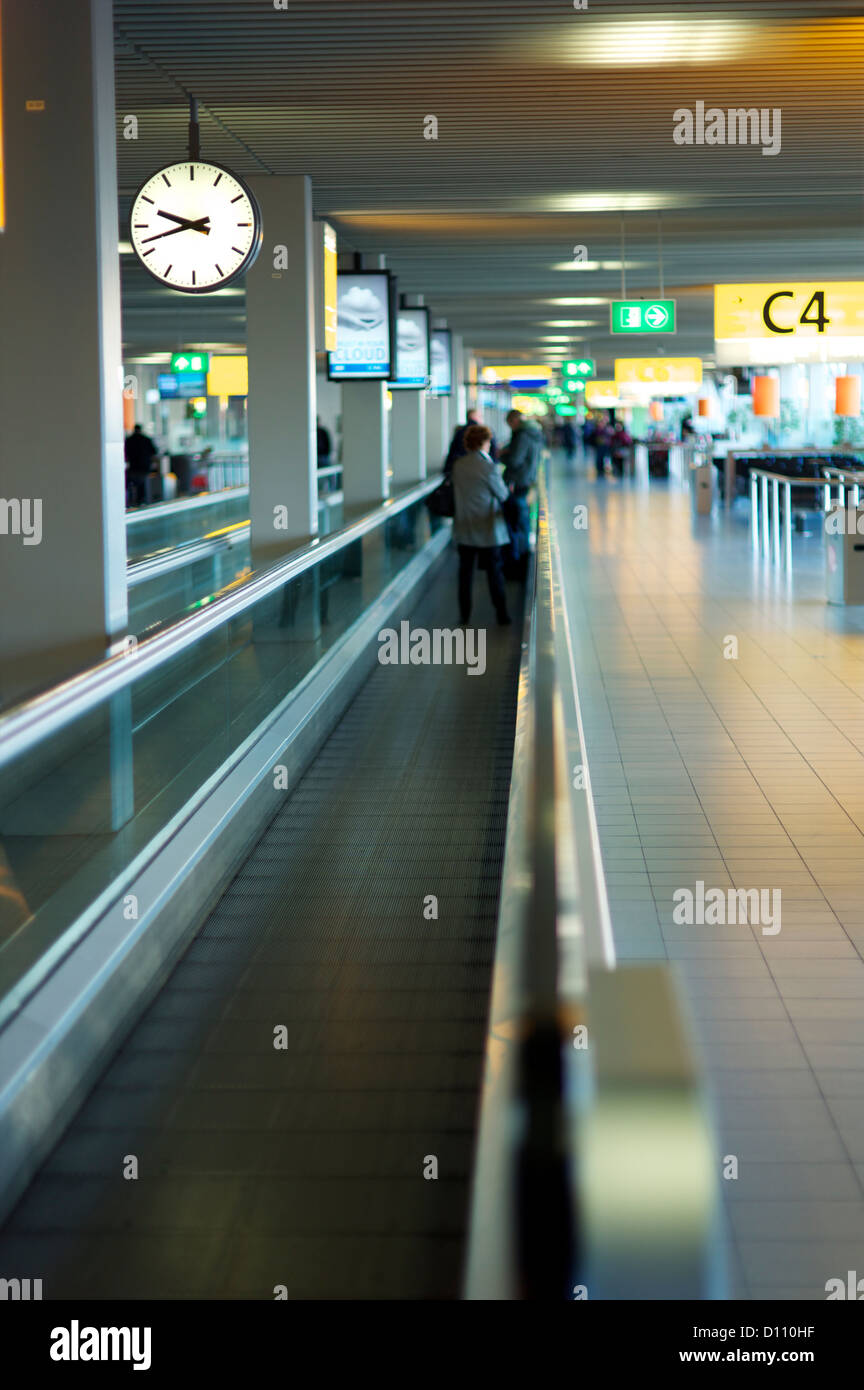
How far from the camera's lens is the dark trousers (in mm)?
13539

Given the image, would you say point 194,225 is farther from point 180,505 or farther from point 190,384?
point 190,384

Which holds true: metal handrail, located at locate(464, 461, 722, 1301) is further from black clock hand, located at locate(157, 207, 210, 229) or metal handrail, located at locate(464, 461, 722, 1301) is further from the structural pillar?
black clock hand, located at locate(157, 207, 210, 229)

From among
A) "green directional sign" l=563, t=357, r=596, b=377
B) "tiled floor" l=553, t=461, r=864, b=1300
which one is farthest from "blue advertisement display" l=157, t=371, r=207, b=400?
"tiled floor" l=553, t=461, r=864, b=1300

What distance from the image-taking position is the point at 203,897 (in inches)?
252

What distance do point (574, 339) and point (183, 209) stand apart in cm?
3133

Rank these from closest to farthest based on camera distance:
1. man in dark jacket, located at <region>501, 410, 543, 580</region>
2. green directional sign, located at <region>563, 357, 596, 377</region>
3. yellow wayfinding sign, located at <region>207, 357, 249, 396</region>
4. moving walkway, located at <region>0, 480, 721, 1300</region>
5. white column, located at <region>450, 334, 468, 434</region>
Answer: moving walkway, located at <region>0, 480, 721, 1300</region>, man in dark jacket, located at <region>501, 410, 543, 580</region>, white column, located at <region>450, 334, 468, 434</region>, yellow wayfinding sign, located at <region>207, 357, 249, 396</region>, green directional sign, located at <region>563, 357, 596, 377</region>

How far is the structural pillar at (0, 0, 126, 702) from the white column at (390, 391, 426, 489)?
20962 mm

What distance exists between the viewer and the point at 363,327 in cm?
1672

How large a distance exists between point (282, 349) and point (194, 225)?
170 inches

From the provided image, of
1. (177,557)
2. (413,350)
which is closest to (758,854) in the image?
(177,557)

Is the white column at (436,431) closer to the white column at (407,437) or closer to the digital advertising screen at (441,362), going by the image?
the digital advertising screen at (441,362)

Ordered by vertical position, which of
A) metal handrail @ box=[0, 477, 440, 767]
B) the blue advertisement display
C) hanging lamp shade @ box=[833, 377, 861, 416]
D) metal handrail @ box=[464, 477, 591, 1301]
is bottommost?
metal handrail @ box=[464, 477, 591, 1301]

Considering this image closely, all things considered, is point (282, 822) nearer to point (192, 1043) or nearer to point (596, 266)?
point (192, 1043)

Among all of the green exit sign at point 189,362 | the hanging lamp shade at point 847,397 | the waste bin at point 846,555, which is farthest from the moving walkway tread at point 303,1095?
the green exit sign at point 189,362
